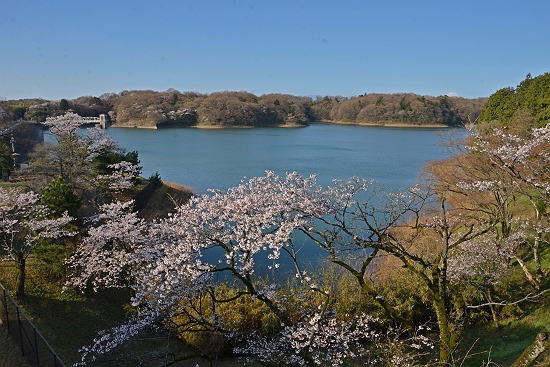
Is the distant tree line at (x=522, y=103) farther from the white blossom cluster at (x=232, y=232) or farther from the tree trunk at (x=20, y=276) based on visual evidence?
the tree trunk at (x=20, y=276)

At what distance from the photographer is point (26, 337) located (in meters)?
6.00

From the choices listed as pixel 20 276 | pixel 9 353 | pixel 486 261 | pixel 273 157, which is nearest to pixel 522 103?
pixel 273 157

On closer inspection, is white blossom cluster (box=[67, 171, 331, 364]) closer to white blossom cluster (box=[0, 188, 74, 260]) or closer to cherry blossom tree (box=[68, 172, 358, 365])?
cherry blossom tree (box=[68, 172, 358, 365])

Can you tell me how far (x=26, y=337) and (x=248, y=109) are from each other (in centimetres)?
5064

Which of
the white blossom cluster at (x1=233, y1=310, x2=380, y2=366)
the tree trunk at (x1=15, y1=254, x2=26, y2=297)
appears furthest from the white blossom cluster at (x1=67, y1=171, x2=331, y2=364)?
the tree trunk at (x1=15, y1=254, x2=26, y2=297)

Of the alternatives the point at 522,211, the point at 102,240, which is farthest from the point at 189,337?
the point at 522,211

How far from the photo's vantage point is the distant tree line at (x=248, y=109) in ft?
170

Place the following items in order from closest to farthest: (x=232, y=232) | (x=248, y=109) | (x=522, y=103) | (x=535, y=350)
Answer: (x=535, y=350) → (x=232, y=232) → (x=522, y=103) → (x=248, y=109)

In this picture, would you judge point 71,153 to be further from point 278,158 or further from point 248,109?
point 248,109

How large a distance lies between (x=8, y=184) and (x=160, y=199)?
6.16 metres

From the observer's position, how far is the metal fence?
18.5ft

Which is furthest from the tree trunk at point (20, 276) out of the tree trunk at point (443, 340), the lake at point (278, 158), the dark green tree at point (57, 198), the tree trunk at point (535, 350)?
the tree trunk at point (535, 350)

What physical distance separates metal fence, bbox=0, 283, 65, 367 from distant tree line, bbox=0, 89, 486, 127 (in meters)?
41.4

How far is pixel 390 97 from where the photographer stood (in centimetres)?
6469
